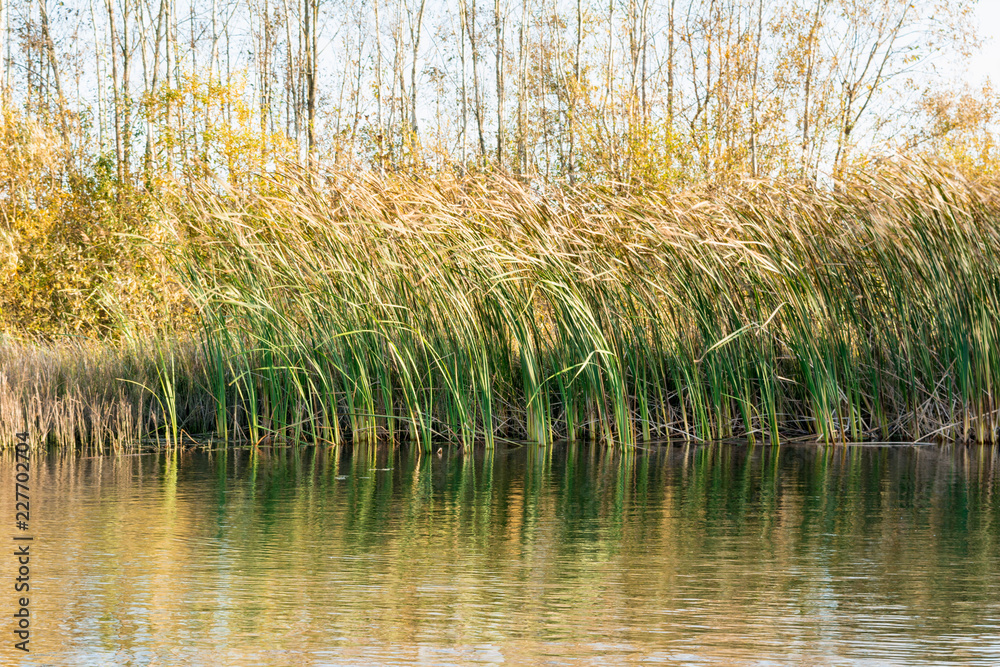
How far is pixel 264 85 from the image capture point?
30734 millimetres

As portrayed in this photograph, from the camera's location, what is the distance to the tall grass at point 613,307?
275 inches

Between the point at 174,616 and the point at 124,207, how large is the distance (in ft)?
49.8

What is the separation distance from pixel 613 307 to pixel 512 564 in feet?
12.6

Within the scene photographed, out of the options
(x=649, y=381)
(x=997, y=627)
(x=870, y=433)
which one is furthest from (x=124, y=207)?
(x=997, y=627)

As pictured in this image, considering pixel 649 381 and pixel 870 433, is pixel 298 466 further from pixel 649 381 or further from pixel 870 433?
pixel 870 433

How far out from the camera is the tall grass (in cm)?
697

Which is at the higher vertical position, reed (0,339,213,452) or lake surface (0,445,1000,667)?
reed (0,339,213,452)

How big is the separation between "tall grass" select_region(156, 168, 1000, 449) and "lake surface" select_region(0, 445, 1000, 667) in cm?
109

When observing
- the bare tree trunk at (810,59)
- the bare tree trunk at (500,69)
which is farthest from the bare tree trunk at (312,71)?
the bare tree trunk at (810,59)

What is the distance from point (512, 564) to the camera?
140 inches

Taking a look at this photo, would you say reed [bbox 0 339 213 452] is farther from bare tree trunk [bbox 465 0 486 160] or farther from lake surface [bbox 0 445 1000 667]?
bare tree trunk [bbox 465 0 486 160]

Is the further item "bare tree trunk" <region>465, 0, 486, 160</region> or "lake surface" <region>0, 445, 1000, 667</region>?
"bare tree trunk" <region>465, 0, 486, 160</region>

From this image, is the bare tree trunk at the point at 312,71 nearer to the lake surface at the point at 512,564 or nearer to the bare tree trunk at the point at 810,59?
the bare tree trunk at the point at 810,59

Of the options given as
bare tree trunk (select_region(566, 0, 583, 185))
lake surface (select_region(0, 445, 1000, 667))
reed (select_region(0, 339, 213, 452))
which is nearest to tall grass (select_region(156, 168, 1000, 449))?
reed (select_region(0, 339, 213, 452))
